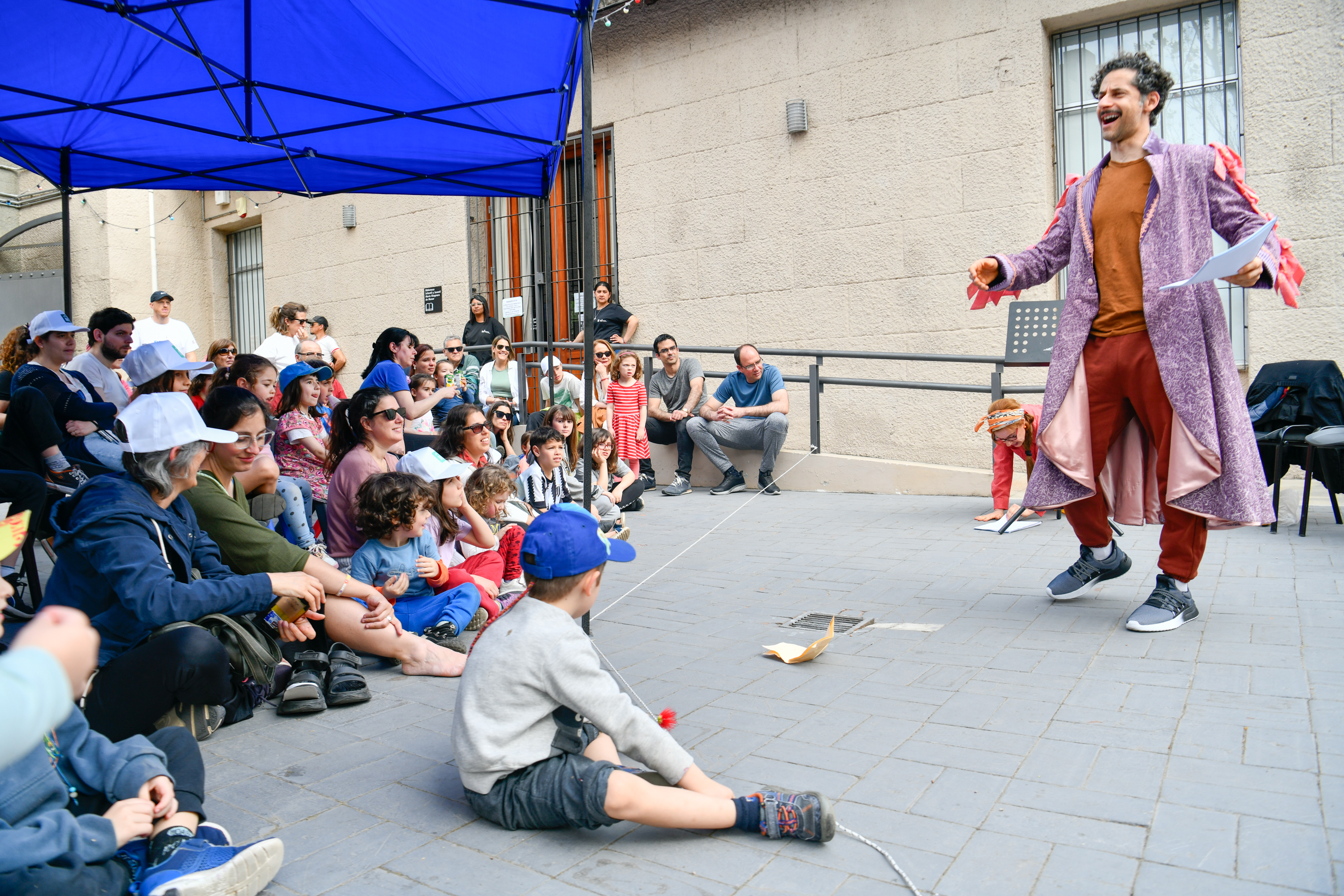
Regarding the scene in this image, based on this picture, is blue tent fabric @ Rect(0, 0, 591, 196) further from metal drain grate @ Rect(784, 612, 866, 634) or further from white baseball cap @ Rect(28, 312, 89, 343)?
metal drain grate @ Rect(784, 612, 866, 634)

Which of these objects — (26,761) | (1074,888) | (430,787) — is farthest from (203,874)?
(1074,888)

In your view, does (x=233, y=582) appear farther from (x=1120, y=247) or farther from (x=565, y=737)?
(x=1120, y=247)

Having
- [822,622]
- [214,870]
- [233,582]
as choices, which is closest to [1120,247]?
[822,622]

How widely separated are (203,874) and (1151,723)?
2773 millimetres

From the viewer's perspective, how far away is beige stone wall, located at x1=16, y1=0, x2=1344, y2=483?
24.6 ft

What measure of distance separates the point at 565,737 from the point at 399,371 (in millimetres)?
5009

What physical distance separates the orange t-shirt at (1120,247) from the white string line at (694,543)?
2.82 m

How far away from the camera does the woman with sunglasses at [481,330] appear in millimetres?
11680

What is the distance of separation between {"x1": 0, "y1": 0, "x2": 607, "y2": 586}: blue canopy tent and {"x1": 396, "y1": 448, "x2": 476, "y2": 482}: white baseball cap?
3.96 feet

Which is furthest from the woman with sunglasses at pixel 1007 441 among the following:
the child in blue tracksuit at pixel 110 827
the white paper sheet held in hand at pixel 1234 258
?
the child in blue tracksuit at pixel 110 827

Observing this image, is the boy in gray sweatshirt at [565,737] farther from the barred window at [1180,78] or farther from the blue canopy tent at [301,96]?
the barred window at [1180,78]

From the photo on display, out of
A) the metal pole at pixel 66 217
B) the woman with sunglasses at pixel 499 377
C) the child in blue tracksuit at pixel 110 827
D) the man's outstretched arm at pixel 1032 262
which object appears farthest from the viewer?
the woman with sunglasses at pixel 499 377

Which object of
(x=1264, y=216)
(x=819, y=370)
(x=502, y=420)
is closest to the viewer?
(x=1264, y=216)

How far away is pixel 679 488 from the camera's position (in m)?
9.85
